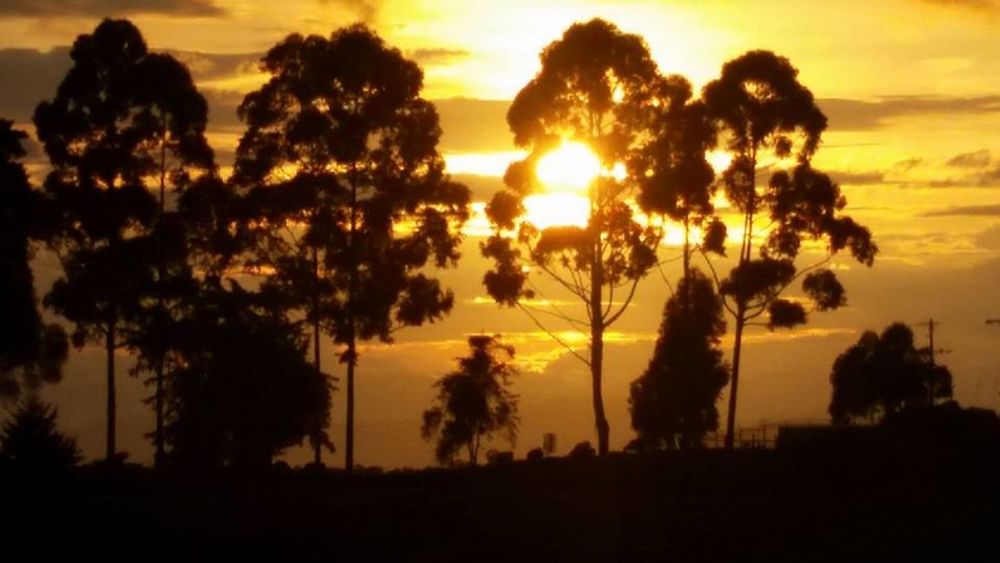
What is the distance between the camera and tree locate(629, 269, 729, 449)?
80.6 meters

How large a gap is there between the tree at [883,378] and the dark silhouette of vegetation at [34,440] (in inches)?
2769

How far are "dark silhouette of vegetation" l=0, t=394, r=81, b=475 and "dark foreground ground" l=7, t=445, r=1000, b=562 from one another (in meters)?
1.76

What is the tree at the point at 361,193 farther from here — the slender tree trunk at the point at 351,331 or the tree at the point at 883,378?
the tree at the point at 883,378

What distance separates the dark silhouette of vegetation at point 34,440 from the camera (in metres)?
50.4

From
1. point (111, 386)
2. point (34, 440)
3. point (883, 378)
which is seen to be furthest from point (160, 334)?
point (883, 378)

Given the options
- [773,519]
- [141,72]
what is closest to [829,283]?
[773,519]

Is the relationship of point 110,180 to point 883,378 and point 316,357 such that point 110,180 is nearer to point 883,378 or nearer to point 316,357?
point 316,357

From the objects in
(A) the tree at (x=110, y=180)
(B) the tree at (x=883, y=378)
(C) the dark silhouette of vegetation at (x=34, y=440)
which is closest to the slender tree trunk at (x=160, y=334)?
(A) the tree at (x=110, y=180)

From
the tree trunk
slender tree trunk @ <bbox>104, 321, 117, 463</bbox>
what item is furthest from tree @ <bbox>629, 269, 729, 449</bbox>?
slender tree trunk @ <bbox>104, 321, 117, 463</bbox>

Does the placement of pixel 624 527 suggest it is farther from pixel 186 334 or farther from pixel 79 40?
pixel 79 40

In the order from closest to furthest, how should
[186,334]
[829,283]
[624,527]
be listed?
[624,527] → [186,334] → [829,283]

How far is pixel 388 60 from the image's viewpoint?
6844 centimetres

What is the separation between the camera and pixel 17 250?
65.4m

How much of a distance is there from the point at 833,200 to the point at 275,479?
3001cm
